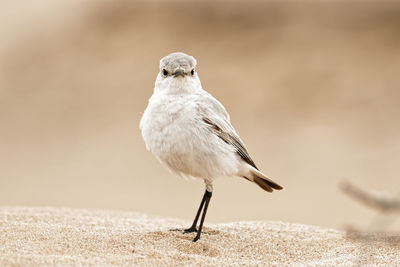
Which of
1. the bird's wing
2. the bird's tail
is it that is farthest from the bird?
the bird's tail

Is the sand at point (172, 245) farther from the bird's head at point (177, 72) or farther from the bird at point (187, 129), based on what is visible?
the bird's head at point (177, 72)

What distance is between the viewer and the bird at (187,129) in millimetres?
4207

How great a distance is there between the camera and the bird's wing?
436cm

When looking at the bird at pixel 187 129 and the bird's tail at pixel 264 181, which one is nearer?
the bird at pixel 187 129

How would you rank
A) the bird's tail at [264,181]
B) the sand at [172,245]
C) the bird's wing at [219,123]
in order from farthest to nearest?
the bird's tail at [264,181] < the bird's wing at [219,123] < the sand at [172,245]

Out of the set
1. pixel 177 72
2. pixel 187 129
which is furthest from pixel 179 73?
pixel 187 129

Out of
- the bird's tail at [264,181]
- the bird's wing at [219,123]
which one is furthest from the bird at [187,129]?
the bird's tail at [264,181]

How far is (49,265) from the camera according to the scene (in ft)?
10.3

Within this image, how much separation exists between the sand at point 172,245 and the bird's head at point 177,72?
4.26 feet

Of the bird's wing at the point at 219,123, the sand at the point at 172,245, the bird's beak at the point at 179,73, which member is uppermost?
the bird's beak at the point at 179,73

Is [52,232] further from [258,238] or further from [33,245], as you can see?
[258,238]

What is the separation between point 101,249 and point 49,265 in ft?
2.07

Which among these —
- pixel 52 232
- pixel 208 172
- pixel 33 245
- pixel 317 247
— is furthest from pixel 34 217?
pixel 317 247

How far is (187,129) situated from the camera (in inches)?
165
